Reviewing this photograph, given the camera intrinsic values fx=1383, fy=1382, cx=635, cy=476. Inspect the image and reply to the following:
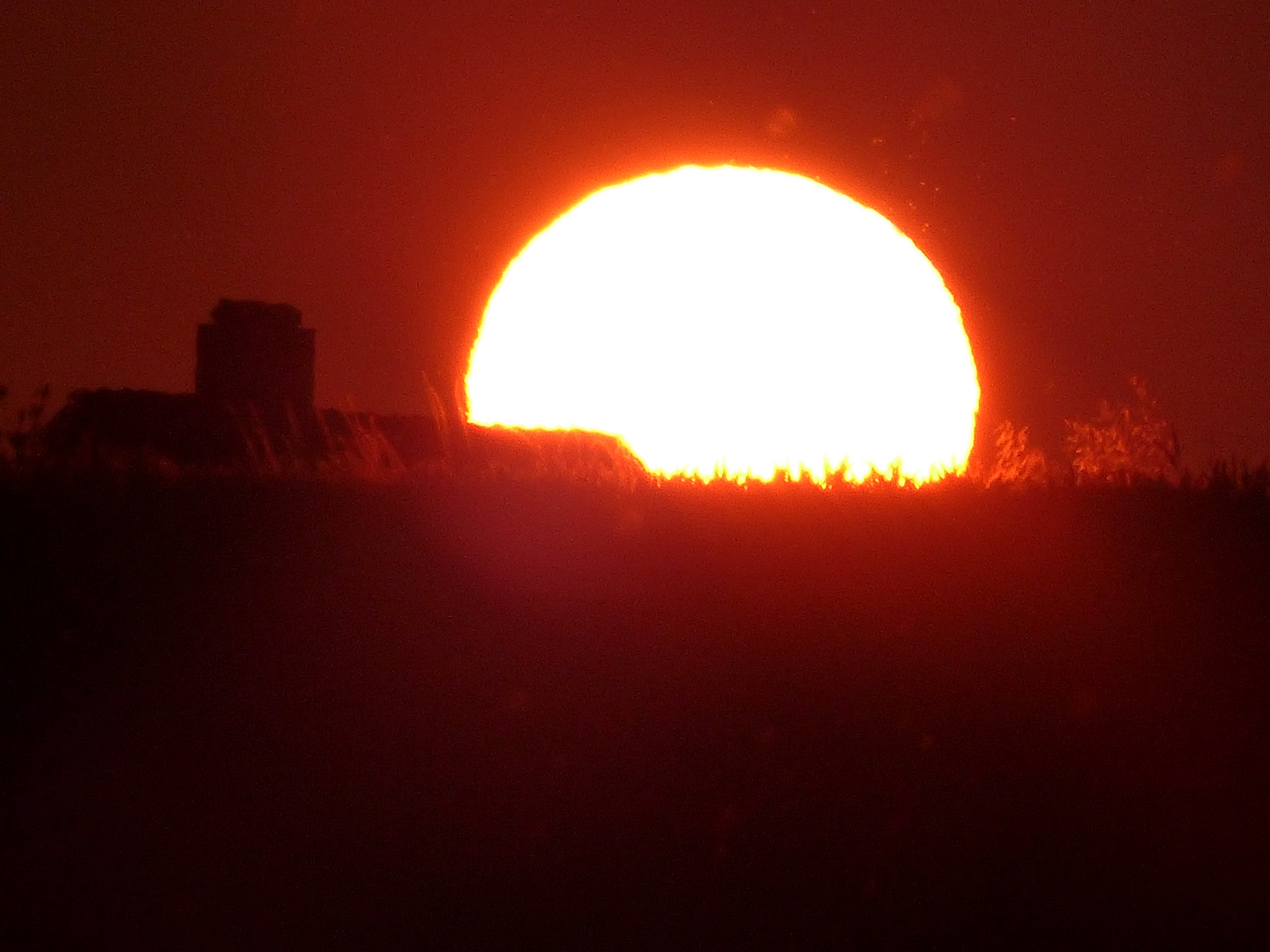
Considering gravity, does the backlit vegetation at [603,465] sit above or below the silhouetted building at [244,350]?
below

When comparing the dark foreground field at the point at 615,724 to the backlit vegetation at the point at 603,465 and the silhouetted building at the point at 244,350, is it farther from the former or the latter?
the silhouetted building at the point at 244,350

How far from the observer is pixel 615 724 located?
5902 millimetres

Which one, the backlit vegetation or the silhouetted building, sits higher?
the silhouetted building

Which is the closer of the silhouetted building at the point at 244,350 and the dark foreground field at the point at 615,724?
the dark foreground field at the point at 615,724

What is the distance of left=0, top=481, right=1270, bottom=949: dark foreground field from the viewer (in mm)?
5656

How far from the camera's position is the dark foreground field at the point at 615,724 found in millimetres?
5656

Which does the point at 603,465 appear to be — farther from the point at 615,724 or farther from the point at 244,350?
the point at 244,350

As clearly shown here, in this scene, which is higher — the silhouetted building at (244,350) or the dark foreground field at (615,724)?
the silhouetted building at (244,350)

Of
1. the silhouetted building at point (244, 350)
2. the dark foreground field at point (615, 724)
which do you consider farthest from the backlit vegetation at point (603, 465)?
the silhouetted building at point (244, 350)

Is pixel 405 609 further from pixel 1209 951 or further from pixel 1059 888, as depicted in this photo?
pixel 1209 951

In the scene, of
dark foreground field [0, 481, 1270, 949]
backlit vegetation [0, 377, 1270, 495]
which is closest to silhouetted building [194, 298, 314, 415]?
backlit vegetation [0, 377, 1270, 495]

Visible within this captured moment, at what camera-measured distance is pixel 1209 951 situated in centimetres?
641

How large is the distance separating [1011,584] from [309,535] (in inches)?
125

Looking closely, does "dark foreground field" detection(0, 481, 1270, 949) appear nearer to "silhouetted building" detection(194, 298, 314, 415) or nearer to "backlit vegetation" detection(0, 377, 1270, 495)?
"backlit vegetation" detection(0, 377, 1270, 495)
